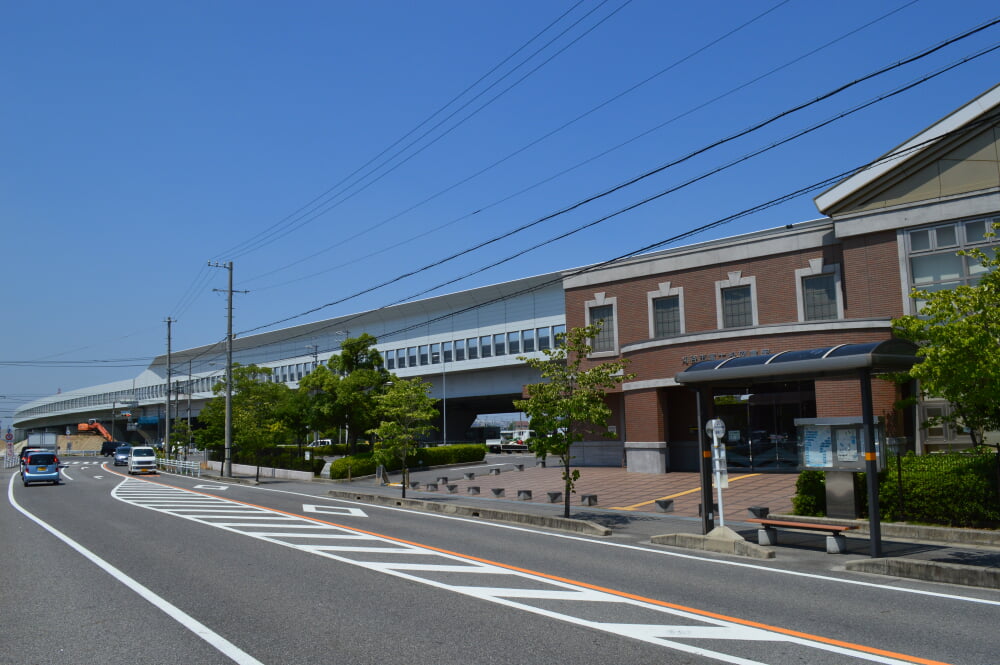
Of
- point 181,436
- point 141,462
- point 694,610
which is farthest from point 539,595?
point 181,436

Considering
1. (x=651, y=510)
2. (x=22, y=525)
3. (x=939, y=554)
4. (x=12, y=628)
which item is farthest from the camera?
(x=651, y=510)

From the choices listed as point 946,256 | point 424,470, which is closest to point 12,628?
point 946,256

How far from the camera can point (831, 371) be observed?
14.4 m

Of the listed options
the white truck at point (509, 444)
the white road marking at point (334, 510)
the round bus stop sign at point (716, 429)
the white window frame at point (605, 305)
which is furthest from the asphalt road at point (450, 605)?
the white truck at point (509, 444)

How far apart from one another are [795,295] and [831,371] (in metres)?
18.6

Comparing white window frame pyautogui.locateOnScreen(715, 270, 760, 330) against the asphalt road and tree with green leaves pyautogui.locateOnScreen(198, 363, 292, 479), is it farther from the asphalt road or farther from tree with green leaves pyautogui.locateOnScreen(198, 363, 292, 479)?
tree with green leaves pyautogui.locateOnScreen(198, 363, 292, 479)

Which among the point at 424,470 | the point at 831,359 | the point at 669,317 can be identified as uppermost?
the point at 669,317

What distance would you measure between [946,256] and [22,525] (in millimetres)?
29329

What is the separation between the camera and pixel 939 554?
13.7 meters

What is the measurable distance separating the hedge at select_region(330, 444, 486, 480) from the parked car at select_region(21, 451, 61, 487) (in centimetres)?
1400

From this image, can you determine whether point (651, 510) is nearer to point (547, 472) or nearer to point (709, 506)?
point (709, 506)

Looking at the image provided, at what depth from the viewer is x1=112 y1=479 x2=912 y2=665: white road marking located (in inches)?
304

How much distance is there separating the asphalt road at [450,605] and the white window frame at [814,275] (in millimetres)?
18637

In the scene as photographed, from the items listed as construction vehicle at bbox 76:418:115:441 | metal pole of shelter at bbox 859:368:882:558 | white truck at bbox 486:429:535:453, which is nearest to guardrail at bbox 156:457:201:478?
white truck at bbox 486:429:535:453
